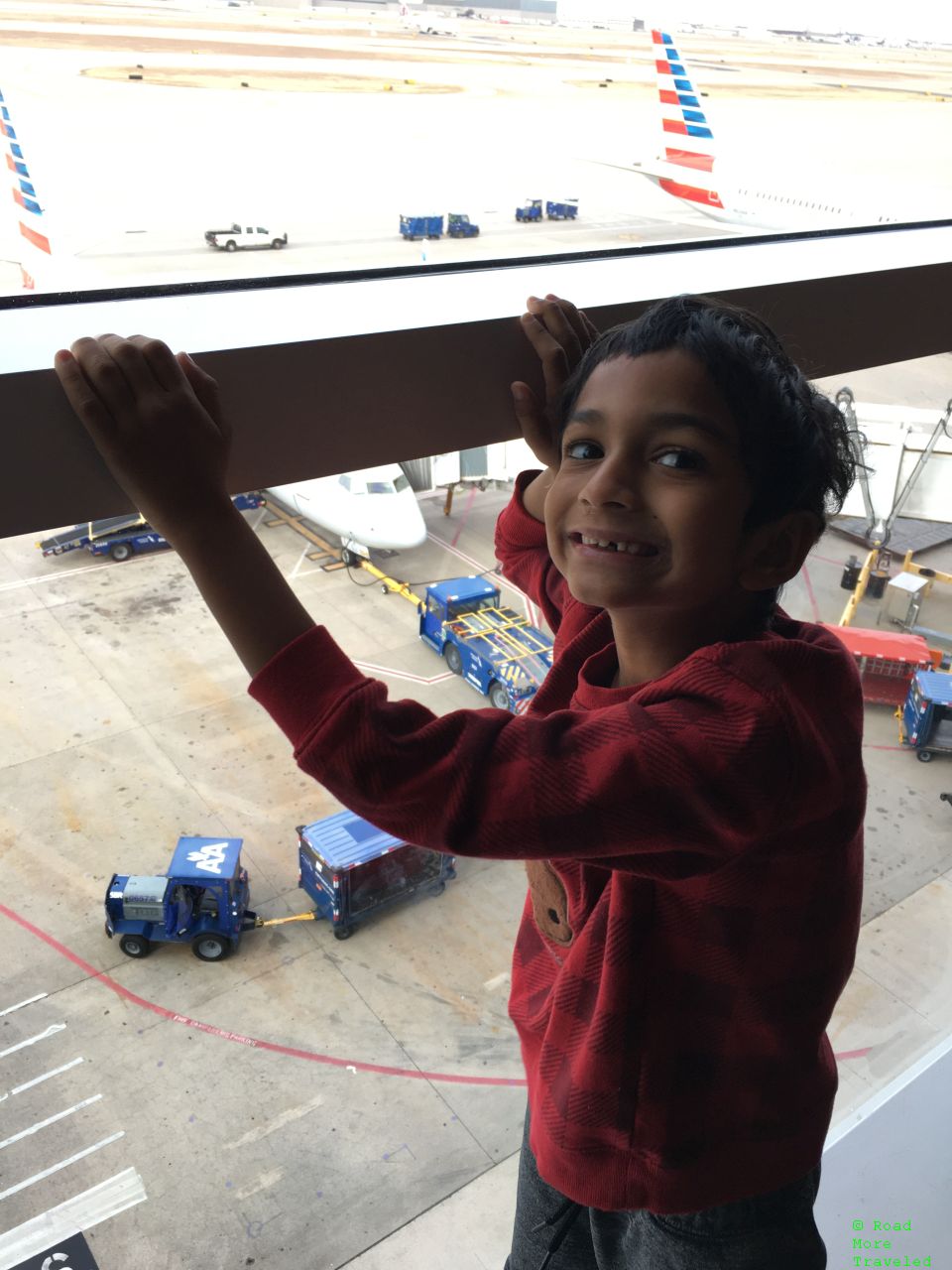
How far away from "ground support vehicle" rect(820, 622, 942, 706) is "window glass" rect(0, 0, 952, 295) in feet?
17.0

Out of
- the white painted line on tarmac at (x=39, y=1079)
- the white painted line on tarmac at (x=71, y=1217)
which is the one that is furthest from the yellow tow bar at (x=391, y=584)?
the white painted line on tarmac at (x=71, y=1217)

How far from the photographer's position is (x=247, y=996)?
4.74m

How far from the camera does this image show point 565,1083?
0.88 meters

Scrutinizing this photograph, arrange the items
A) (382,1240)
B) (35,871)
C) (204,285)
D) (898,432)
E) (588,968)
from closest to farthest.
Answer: (588,968) → (204,285) → (382,1240) → (35,871) → (898,432)

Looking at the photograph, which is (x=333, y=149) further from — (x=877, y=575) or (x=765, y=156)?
(x=877, y=575)

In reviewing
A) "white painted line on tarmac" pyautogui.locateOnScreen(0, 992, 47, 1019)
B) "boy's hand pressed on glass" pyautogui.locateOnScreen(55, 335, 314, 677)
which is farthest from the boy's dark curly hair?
"white painted line on tarmac" pyautogui.locateOnScreen(0, 992, 47, 1019)

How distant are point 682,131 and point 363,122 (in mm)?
1415

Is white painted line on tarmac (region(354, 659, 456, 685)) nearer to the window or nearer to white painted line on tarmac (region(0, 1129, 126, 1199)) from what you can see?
white painted line on tarmac (region(0, 1129, 126, 1199))

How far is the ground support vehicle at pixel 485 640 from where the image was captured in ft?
21.8

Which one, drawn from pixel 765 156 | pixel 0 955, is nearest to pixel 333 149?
pixel 765 156

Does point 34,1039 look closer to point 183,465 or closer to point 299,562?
point 299,562

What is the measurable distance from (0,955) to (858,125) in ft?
16.3

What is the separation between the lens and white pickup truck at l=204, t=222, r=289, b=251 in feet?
4.93

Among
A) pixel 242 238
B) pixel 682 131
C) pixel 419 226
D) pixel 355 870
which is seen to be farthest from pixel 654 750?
pixel 355 870
